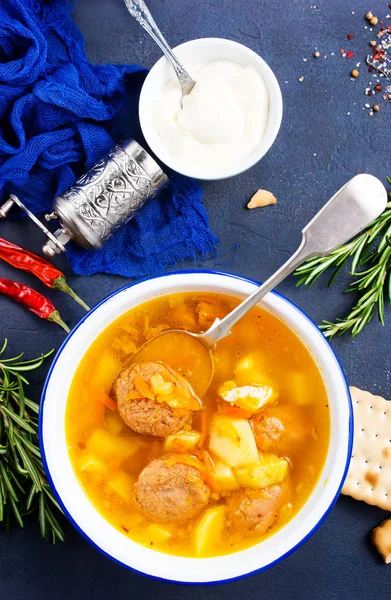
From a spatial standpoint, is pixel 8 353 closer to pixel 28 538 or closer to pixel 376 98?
pixel 28 538

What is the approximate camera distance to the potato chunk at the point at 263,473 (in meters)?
2.30

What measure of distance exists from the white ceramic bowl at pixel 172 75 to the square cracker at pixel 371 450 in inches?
43.8

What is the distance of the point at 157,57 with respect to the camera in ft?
9.34

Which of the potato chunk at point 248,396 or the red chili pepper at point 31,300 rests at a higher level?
the red chili pepper at point 31,300

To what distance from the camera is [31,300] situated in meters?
2.77

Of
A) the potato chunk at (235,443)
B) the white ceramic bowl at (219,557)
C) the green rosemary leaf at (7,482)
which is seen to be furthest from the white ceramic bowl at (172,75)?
the green rosemary leaf at (7,482)

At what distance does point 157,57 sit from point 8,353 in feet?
4.85

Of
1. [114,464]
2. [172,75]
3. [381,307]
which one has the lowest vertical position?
[381,307]

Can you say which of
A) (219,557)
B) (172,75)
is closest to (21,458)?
(219,557)

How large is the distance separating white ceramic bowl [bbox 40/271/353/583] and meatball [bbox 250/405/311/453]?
0.41 ft

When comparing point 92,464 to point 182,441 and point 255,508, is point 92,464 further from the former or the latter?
point 255,508

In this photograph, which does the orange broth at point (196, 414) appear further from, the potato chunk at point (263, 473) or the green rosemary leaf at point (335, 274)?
the green rosemary leaf at point (335, 274)

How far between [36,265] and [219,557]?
1418 millimetres

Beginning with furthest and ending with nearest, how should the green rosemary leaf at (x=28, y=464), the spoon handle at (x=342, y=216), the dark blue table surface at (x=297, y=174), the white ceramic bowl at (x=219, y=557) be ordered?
the dark blue table surface at (x=297, y=174)
the green rosemary leaf at (x=28, y=464)
the white ceramic bowl at (x=219, y=557)
the spoon handle at (x=342, y=216)
